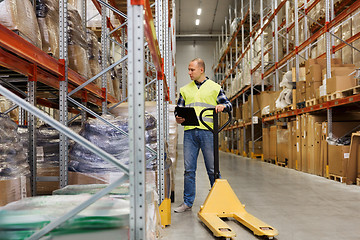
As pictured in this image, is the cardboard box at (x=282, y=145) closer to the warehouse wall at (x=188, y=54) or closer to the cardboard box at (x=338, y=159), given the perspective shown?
the cardboard box at (x=338, y=159)

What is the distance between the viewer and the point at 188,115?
382cm

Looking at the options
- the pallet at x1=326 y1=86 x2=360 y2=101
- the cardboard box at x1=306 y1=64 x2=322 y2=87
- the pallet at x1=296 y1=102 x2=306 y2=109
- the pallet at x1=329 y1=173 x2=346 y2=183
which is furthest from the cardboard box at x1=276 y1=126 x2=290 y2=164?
the pallet at x1=326 y1=86 x2=360 y2=101

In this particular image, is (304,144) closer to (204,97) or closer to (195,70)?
(204,97)

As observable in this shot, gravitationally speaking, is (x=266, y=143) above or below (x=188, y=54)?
below

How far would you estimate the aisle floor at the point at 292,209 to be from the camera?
318 centimetres

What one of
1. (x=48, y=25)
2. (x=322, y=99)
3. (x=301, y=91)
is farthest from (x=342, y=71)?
(x=48, y=25)

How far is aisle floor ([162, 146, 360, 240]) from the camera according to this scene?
318cm

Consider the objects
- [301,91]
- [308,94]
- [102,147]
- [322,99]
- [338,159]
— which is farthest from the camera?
[301,91]

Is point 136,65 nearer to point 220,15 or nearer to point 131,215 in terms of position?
point 131,215

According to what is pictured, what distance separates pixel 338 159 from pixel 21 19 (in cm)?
578

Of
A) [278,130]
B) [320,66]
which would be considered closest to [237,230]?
[320,66]

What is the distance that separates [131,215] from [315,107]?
21.6 feet

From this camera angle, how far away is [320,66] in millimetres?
7523

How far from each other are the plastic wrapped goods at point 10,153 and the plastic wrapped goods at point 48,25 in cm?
92
